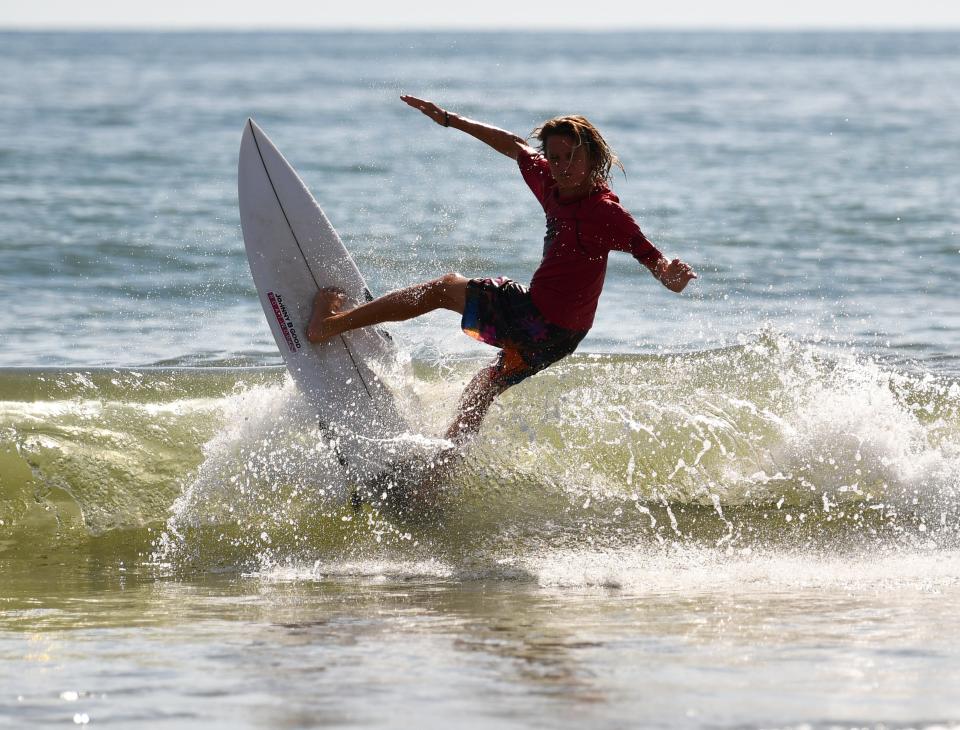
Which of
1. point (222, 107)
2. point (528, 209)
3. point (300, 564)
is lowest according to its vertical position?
point (300, 564)

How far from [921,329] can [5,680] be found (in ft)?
27.4

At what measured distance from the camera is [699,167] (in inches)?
851

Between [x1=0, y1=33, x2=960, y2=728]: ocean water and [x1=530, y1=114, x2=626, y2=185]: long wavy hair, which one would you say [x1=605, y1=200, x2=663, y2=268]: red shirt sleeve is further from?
[x1=0, y1=33, x2=960, y2=728]: ocean water

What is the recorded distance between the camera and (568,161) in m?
5.38

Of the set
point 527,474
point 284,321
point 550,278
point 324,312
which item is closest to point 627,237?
point 550,278

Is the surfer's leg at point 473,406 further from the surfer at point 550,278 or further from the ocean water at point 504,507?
the ocean water at point 504,507

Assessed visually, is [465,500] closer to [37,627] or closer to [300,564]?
[300,564]

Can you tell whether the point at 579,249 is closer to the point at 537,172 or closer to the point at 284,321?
the point at 537,172

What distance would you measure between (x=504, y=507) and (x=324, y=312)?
4.62 ft

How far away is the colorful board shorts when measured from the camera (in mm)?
5633

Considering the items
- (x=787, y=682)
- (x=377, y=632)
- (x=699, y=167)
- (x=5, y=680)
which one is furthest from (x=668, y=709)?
(x=699, y=167)

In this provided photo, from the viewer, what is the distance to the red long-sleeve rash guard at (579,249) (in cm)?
539

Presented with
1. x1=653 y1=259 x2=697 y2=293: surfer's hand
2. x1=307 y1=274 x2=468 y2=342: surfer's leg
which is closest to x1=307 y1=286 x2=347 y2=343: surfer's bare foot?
x1=307 y1=274 x2=468 y2=342: surfer's leg

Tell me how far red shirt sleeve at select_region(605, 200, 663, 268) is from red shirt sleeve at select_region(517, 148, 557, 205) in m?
0.39
